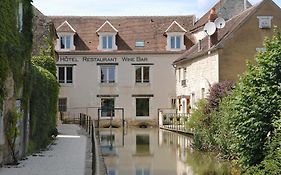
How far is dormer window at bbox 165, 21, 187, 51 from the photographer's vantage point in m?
49.4

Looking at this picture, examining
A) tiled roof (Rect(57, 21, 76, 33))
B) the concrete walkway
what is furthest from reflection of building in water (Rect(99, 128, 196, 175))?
tiled roof (Rect(57, 21, 76, 33))

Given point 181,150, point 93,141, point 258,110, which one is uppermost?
point 258,110

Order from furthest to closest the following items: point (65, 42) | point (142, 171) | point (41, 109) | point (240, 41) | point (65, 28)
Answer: point (65, 28) → point (65, 42) → point (240, 41) → point (41, 109) → point (142, 171)

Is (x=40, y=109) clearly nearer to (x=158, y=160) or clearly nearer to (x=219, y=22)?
(x=158, y=160)

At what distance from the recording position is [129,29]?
51719mm

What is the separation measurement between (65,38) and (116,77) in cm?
597

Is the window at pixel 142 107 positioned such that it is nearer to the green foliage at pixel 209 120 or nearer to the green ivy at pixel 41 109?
the green foliage at pixel 209 120

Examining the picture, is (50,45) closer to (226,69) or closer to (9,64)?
(226,69)

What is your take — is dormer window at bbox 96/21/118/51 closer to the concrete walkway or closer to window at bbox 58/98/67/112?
window at bbox 58/98/67/112

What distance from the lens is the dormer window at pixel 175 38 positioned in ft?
162

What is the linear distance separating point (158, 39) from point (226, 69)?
1848cm

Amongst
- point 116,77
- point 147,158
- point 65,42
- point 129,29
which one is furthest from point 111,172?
point 129,29

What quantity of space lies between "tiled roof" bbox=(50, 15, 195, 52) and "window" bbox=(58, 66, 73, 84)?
2.08m

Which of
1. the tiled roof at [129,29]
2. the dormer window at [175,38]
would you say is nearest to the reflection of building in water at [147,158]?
the dormer window at [175,38]
